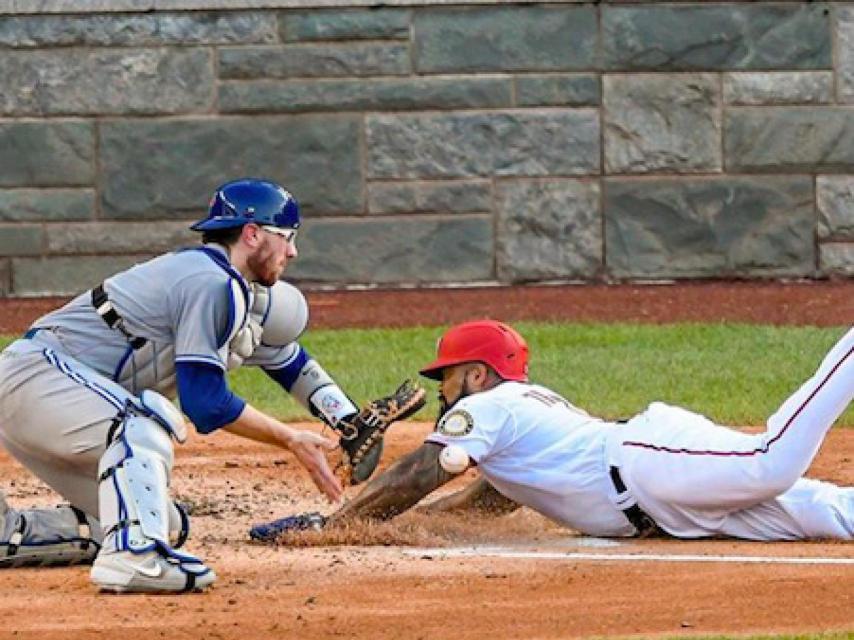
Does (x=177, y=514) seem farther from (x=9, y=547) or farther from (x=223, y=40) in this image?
(x=223, y=40)

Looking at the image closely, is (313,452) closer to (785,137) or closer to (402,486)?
(402,486)

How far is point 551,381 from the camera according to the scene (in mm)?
11680

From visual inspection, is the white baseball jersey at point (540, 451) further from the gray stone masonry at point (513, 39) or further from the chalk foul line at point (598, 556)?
the gray stone masonry at point (513, 39)

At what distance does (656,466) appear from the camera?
23.2ft

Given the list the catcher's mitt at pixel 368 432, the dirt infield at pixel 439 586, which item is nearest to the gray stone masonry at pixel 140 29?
the dirt infield at pixel 439 586

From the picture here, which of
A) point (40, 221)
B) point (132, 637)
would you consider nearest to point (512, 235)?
point (40, 221)

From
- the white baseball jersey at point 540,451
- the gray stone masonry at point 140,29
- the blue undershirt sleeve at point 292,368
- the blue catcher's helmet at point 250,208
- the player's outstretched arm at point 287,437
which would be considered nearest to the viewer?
the player's outstretched arm at point 287,437

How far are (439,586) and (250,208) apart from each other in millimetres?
1321

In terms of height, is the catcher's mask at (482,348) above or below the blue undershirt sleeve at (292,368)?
above

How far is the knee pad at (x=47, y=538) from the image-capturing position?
23.0 feet

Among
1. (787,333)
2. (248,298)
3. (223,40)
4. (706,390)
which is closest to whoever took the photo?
(248,298)

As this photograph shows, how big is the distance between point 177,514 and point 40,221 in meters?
8.34

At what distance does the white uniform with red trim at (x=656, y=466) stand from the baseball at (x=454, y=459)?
34 millimetres

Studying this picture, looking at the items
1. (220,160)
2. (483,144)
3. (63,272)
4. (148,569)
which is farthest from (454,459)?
(63,272)
